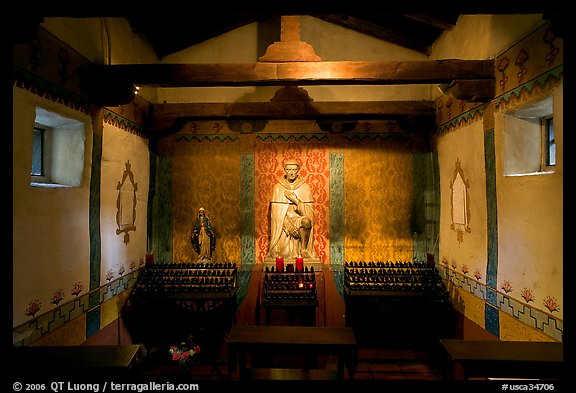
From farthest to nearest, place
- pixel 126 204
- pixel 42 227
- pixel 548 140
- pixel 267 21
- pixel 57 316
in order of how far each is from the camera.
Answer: pixel 267 21 → pixel 126 204 → pixel 548 140 → pixel 57 316 → pixel 42 227

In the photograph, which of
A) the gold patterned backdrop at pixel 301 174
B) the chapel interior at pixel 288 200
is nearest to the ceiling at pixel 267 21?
the chapel interior at pixel 288 200

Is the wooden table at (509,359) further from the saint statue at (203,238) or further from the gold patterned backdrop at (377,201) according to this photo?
the saint statue at (203,238)

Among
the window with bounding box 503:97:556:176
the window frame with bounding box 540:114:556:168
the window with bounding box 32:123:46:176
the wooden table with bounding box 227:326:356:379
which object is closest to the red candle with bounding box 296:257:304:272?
the wooden table with bounding box 227:326:356:379

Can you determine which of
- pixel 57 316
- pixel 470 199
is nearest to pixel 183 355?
pixel 57 316

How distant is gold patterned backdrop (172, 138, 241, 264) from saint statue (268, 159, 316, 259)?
827 mm

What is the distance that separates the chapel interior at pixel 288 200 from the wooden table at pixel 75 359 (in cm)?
2

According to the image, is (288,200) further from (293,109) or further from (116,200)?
(116,200)

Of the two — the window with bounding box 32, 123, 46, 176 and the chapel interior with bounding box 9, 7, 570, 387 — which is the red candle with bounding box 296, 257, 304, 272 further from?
the window with bounding box 32, 123, 46, 176

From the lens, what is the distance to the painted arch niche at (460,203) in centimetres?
500

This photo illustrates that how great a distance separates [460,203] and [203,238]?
387 cm

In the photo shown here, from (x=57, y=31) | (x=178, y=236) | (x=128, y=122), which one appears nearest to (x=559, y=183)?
(x=57, y=31)

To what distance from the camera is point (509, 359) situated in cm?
263

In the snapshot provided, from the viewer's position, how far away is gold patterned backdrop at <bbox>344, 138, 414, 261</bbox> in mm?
6742
